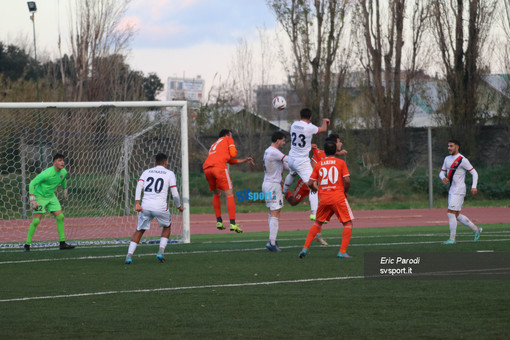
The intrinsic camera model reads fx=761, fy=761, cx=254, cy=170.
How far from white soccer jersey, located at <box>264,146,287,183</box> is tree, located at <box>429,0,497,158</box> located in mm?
23867

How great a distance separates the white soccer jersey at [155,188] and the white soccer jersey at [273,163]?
2.05 m

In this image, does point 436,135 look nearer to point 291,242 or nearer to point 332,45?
point 332,45

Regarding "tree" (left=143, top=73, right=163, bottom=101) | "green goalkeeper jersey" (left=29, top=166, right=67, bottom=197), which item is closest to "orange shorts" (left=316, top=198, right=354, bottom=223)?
"green goalkeeper jersey" (left=29, top=166, right=67, bottom=197)

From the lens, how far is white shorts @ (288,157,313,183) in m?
14.7

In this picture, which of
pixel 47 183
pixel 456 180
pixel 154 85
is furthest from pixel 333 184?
pixel 154 85

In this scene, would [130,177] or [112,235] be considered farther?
[130,177]

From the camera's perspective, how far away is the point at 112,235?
1939 cm

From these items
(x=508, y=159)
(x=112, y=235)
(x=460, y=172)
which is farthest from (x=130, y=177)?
(x=508, y=159)

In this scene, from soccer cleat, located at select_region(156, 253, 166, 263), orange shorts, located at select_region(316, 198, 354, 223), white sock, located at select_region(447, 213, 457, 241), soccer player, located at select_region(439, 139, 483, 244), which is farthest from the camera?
soccer player, located at select_region(439, 139, 483, 244)

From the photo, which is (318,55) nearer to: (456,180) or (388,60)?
(388,60)

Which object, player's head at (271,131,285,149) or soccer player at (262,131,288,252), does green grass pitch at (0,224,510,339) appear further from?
player's head at (271,131,285,149)

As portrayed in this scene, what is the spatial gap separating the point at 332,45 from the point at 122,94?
403 inches

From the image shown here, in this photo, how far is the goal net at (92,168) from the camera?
771 inches

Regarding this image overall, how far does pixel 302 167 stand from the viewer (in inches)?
583
